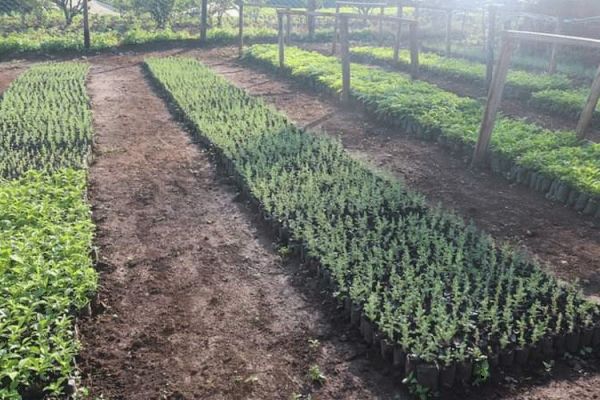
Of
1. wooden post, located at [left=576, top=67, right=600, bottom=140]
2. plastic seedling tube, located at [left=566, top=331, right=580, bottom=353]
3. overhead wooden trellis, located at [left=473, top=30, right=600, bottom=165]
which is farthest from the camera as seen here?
wooden post, located at [left=576, top=67, right=600, bottom=140]

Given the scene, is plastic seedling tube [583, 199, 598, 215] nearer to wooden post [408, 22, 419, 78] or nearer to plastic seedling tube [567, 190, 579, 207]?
plastic seedling tube [567, 190, 579, 207]

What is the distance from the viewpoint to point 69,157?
8555mm

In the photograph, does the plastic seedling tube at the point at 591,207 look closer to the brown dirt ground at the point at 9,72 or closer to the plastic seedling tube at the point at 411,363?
the plastic seedling tube at the point at 411,363

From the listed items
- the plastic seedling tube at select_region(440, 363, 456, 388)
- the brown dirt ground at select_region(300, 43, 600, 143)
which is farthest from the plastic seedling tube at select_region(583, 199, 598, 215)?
the plastic seedling tube at select_region(440, 363, 456, 388)

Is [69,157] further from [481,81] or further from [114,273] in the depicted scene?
[481,81]

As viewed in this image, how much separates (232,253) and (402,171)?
3510mm

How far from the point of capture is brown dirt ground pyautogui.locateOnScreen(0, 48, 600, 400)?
427 cm

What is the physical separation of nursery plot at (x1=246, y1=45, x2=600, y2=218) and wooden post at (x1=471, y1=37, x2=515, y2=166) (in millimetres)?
189

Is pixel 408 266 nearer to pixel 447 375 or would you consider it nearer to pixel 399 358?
pixel 399 358

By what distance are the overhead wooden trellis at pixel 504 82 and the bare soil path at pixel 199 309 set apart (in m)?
3.95

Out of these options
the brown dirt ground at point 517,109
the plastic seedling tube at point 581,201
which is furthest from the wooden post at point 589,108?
→ the plastic seedling tube at point 581,201

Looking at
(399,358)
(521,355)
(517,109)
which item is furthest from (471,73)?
(399,358)

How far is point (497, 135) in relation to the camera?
28.8 feet

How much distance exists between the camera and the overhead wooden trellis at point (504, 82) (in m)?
7.79
